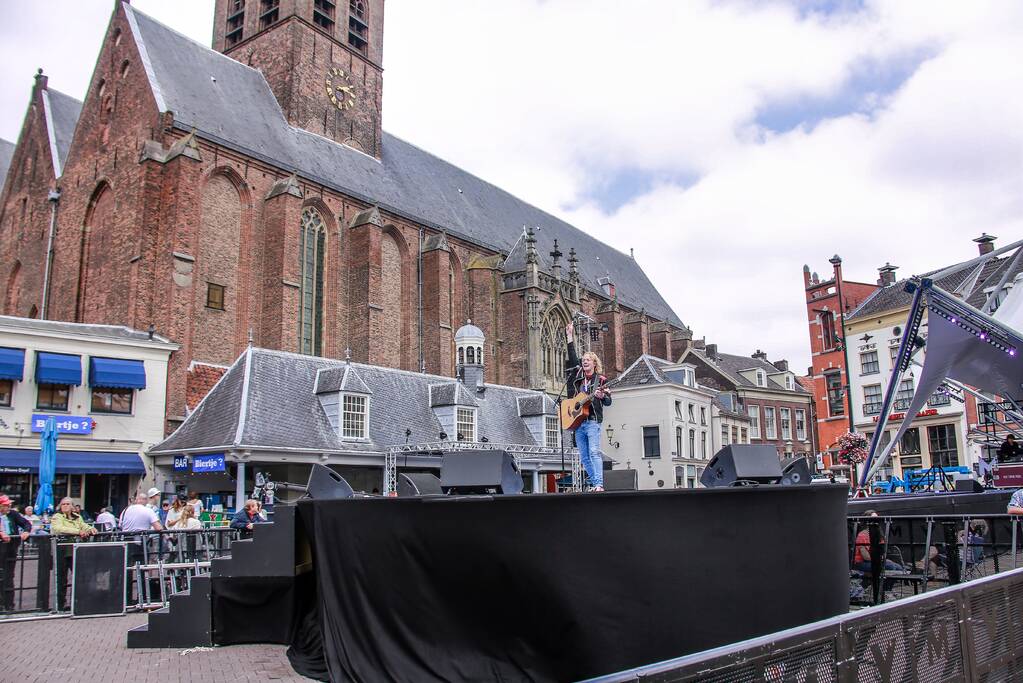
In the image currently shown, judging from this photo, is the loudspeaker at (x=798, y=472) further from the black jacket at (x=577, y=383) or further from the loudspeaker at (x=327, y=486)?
the loudspeaker at (x=327, y=486)

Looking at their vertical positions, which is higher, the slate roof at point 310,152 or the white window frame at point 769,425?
the slate roof at point 310,152

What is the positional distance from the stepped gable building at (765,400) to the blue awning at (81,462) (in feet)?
109

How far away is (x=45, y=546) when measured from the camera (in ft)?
34.6

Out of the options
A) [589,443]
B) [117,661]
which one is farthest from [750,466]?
[117,661]

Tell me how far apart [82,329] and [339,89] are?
1762cm

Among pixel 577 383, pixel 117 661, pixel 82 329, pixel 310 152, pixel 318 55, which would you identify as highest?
pixel 318 55

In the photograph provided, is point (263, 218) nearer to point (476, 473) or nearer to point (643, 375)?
point (643, 375)

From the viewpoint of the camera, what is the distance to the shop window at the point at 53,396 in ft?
68.4

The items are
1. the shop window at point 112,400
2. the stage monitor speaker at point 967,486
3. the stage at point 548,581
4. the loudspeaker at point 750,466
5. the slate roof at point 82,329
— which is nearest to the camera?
the stage at point 548,581

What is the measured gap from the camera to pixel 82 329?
2252 cm

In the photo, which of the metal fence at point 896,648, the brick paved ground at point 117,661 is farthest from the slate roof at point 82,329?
the metal fence at point 896,648

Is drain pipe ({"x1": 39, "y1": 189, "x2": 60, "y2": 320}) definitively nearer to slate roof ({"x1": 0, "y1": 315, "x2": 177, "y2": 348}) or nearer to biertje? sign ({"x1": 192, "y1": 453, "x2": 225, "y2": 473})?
slate roof ({"x1": 0, "y1": 315, "x2": 177, "y2": 348})

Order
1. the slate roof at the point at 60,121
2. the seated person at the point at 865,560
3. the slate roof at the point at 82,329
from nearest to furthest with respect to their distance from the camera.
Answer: the seated person at the point at 865,560 → the slate roof at the point at 82,329 → the slate roof at the point at 60,121

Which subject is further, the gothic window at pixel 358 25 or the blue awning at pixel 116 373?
the gothic window at pixel 358 25
